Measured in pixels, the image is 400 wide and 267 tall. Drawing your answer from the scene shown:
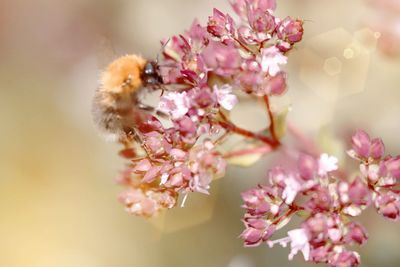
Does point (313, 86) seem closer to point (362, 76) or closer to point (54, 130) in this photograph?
point (362, 76)

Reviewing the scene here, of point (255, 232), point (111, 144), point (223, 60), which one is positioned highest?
point (223, 60)

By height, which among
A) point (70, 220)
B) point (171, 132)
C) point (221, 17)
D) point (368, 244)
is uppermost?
point (221, 17)

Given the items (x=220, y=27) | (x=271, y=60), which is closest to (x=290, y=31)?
(x=271, y=60)

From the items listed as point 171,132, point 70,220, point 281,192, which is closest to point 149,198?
point 171,132

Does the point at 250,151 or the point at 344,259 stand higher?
the point at 250,151

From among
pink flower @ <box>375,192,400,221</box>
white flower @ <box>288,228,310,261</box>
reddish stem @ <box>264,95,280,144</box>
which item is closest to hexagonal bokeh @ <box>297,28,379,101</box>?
reddish stem @ <box>264,95,280,144</box>

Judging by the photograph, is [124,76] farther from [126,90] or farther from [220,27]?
[220,27]

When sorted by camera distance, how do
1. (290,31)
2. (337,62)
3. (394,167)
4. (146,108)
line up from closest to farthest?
(394,167)
(290,31)
(146,108)
(337,62)

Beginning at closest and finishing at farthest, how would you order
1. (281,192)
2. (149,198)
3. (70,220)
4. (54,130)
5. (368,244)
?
(281,192) → (149,198) → (368,244) → (70,220) → (54,130)
